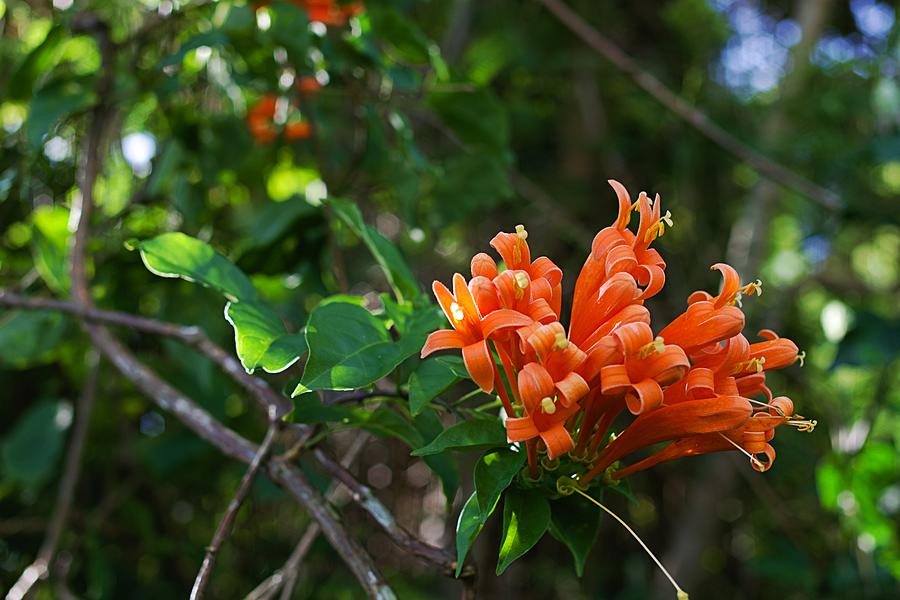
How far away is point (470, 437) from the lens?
708 millimetres

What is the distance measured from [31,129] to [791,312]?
83.8 inches

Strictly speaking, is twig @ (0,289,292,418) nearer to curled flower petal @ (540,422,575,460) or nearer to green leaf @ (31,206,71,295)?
green leaf @ (31,206,71,295)

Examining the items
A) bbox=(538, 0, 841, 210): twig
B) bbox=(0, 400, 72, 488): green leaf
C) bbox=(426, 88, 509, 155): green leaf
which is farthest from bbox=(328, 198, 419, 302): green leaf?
bbox=(0, 400, 72, 488): green leaf

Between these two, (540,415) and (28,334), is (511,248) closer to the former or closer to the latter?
(540,415)

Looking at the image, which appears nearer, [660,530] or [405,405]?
[405,405]

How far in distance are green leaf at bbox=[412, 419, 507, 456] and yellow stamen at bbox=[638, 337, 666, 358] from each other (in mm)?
140

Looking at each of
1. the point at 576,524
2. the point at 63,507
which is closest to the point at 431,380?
the point at 576,524

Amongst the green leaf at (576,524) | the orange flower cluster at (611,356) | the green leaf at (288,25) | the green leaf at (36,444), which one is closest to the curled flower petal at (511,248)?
the orange flower cluster at (611,356)

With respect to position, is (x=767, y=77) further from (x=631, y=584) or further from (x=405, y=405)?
(x=405, y=405)

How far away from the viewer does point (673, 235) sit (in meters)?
2.58

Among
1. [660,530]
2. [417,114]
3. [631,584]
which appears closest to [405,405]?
[417,114]

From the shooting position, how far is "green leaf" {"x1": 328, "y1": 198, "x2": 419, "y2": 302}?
3.25ft

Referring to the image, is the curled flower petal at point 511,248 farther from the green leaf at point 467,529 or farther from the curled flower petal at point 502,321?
the green leaf at point 467,529

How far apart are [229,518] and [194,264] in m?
0.27
